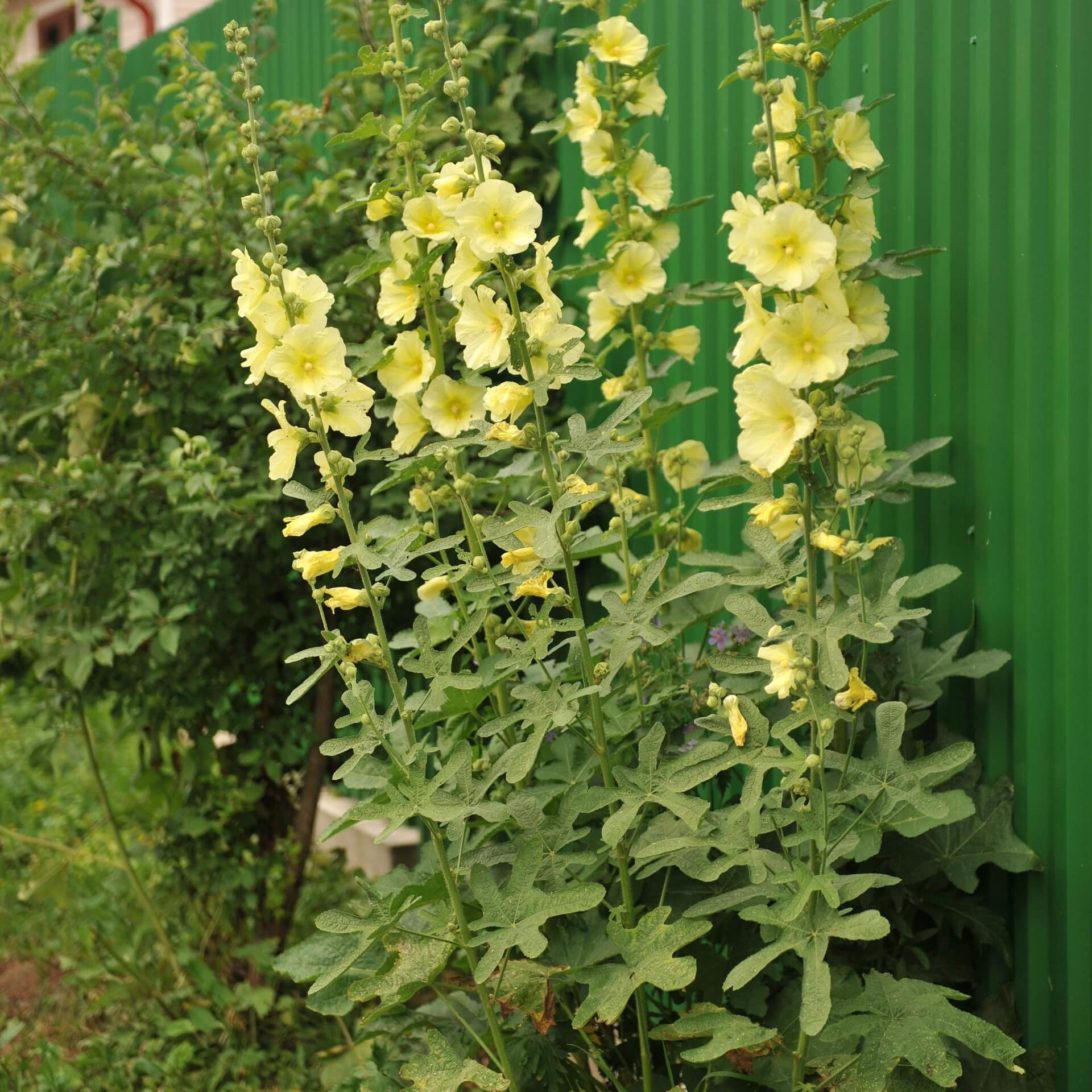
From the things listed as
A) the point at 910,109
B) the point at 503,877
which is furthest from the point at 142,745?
the point at 910,109

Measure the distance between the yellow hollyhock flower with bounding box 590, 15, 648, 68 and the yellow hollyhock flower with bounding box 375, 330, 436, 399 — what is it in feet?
2.36

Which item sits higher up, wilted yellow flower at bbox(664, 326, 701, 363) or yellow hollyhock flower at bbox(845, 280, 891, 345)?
yellow hollyhock flower at bbox(845, 280, 891, 345)

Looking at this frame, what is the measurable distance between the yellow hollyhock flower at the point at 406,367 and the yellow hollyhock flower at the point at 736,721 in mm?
782

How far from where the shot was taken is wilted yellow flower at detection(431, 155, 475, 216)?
86.0 inches

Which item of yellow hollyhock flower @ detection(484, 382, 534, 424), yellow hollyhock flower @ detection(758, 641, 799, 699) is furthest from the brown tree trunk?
yellow hollyhock flower @ detection(758, 641, 799, 699)

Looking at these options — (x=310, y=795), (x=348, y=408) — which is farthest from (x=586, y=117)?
(x=310, y=795)

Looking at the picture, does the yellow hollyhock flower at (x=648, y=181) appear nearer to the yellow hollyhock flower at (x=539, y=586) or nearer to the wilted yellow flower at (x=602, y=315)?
the wilted yellow flower at (x=602, y=315)

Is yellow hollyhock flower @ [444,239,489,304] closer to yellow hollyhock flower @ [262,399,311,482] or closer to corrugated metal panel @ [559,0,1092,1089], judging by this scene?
yellow hollyhock flower @ [262,399,311,482]

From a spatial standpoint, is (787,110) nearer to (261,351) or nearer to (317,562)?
(261,351)

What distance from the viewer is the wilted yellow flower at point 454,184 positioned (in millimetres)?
2186

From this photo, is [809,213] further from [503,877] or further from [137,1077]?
[137,1077]

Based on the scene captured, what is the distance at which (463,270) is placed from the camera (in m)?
2.20

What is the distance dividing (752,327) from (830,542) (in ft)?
1.18

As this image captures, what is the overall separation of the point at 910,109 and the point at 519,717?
1422mm
